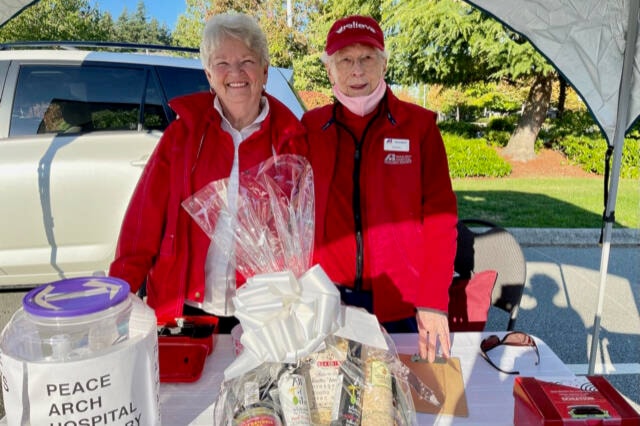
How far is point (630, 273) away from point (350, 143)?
4.68m

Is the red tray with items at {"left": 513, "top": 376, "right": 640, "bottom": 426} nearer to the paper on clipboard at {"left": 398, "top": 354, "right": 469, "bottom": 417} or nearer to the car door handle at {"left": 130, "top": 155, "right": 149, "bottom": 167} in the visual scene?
the paper on clipboard at {"left": 398, "top": 354, "right": 469, "bottom": 417}

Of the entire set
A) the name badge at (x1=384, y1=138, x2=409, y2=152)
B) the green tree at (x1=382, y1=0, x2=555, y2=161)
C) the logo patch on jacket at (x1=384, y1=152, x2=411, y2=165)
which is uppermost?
the green tree at (x1=382, y1=0, x2=555, y2=161)

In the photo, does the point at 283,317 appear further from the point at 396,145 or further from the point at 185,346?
the point at 396,145

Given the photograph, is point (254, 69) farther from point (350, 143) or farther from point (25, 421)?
point (25, 421)

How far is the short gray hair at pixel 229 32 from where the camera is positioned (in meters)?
1.85

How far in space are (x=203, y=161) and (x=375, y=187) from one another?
2.18 feet

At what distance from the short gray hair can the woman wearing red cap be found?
0.31 metres

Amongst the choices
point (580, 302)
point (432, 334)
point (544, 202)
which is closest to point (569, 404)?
point (432, 334)

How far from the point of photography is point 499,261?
98.7 inches

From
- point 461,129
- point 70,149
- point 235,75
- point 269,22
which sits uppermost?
point 269,22

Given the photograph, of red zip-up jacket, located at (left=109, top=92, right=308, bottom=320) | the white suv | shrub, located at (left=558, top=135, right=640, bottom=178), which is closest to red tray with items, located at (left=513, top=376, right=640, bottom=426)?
red zip-up jacket, located at (left=109, top=92, right=308, bottom=320)

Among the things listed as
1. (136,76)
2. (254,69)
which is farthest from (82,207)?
(254,69)

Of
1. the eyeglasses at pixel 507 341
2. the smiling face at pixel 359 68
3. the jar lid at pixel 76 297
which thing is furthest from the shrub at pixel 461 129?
the jar lid at pixel 76 297

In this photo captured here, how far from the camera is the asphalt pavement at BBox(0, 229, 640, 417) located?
11.6 ft
